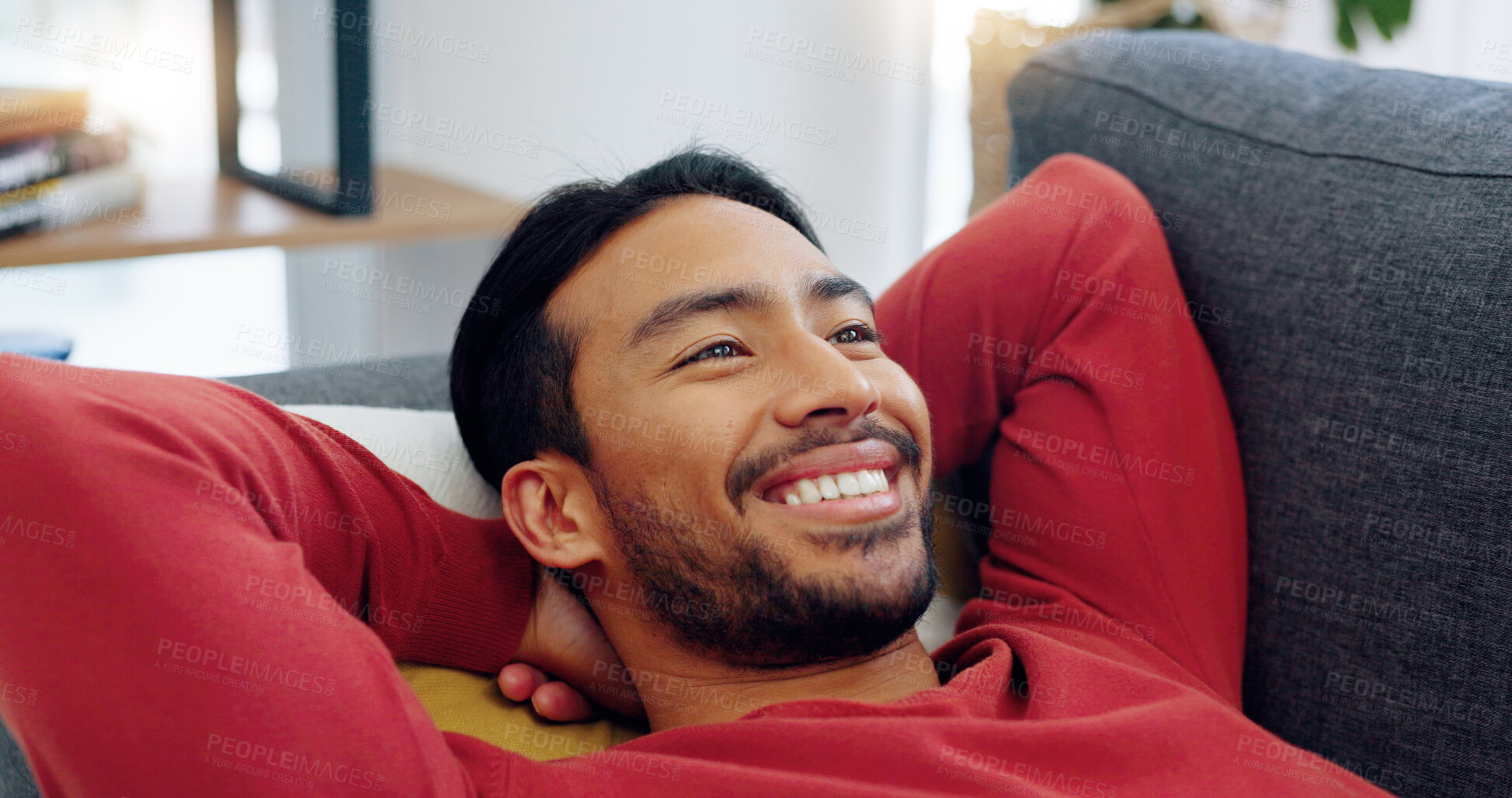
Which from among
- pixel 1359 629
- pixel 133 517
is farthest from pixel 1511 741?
pixel 133 517

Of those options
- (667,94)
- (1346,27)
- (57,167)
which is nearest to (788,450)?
(57,167)

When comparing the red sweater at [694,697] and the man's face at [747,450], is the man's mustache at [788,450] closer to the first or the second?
the man's face at [747,450]

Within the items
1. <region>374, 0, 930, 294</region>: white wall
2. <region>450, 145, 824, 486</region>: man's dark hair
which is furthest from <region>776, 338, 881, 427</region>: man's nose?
<region>374, 0, 930, 294</region>: white wall

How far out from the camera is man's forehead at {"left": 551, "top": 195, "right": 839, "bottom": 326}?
1042mm

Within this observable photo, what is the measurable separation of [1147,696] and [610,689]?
48 cm

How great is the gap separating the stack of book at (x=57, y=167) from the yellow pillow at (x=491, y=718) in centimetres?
122

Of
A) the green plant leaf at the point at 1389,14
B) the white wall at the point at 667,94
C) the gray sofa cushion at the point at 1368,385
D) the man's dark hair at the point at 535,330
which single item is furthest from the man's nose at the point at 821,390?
the green plant leaf at the point at 1389,14

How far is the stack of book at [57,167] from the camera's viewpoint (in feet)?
5.78

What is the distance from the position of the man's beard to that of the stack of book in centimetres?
133

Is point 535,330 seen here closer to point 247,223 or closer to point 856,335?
point 856,335

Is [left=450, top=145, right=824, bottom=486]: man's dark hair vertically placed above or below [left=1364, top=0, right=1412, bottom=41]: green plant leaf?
below

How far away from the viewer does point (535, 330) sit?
3.59 feet

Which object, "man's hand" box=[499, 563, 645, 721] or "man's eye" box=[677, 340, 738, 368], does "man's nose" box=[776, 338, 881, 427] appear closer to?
"man's eye" box=[677, 340, 738, 368]

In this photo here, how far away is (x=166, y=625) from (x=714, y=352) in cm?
49
